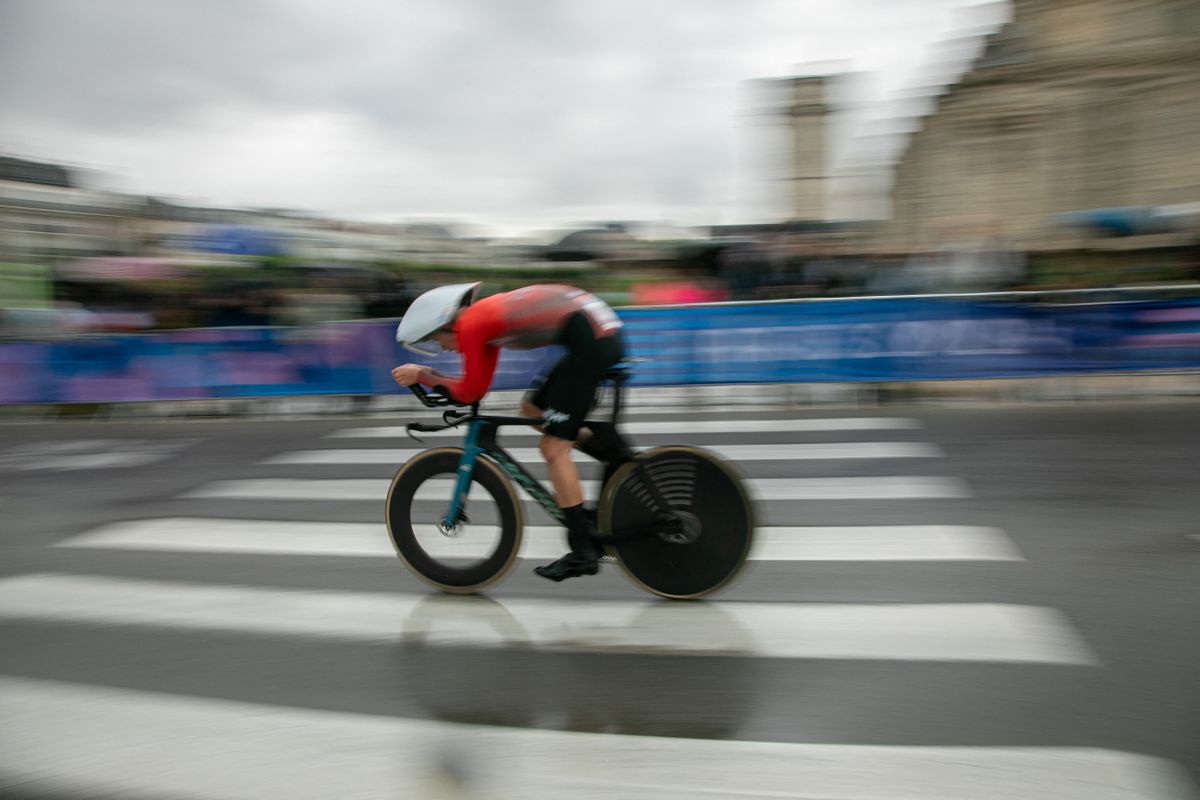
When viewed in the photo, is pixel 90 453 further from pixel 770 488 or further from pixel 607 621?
pixel 607 621

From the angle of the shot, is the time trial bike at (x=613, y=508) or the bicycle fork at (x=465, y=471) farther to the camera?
the bicycle fork at (x=465, y=471)

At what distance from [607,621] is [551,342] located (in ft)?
4.11

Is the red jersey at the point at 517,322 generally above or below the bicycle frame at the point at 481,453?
above

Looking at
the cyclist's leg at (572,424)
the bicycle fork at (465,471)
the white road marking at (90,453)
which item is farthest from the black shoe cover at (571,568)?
the white road marking at (90,453)

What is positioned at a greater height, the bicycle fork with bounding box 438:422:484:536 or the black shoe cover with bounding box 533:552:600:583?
the bicycle fork with bounding box 438:422:484:536

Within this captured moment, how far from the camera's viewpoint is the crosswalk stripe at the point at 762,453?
835 centimetres

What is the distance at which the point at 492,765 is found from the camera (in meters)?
3.23

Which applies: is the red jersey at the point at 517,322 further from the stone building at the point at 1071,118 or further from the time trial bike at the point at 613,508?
the stone building at the point at 1071,118

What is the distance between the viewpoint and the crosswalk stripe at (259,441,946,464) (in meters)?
8.35

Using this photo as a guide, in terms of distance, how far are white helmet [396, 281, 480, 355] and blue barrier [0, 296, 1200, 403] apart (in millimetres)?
7196

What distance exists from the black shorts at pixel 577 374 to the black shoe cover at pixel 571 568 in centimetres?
56

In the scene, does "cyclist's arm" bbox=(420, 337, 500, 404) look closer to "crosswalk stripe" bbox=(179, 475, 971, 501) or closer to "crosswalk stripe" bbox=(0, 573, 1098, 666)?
"crosswalk stripe" bbox=(0, 573, 1098, 666)

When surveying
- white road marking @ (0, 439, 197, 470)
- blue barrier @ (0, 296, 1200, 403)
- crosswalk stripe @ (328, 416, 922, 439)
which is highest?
blue barrier @ (0, 296, 1200, 403)

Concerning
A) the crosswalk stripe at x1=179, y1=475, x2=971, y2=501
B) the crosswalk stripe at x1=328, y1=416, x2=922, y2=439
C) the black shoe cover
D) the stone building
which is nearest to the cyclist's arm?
the black shoe cover
